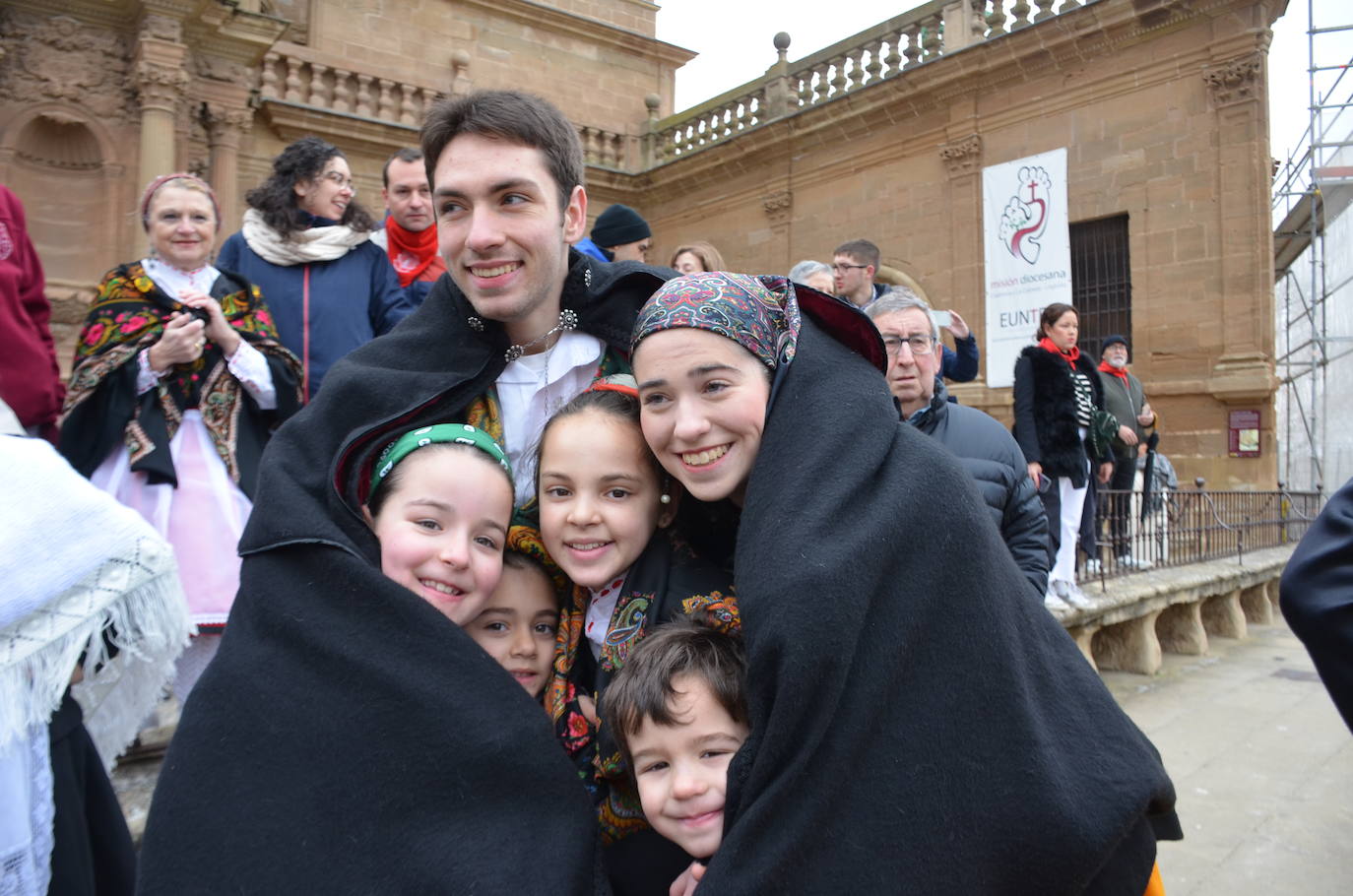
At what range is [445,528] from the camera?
1741 millimetres

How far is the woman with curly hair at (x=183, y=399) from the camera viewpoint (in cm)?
286

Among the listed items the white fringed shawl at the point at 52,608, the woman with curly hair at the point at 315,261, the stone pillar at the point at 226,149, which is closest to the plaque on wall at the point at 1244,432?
the woman with curly hair at the point at 315,261

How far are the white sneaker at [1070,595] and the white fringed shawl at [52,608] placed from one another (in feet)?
19.2

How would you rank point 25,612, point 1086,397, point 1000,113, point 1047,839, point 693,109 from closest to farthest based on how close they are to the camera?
point 1047,839 → point 25,612 → point 1086,397 → point 1000,113 → point 693,109

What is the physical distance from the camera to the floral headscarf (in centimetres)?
164

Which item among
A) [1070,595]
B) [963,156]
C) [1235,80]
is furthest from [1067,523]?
[963,156]

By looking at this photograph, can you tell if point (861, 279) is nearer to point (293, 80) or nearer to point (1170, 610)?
point (1170, 610)

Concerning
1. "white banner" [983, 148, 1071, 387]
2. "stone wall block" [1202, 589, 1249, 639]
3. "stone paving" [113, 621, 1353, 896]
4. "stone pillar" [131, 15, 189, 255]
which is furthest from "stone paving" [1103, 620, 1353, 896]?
"stone pillar" [131, 15, 189, 255]

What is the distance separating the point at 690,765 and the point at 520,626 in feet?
1.65

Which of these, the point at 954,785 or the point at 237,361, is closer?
the point at 954,785

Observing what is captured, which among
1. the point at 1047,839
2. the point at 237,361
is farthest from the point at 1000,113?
the point at 1047,839

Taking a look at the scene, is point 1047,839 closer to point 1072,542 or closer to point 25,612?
point 25,612

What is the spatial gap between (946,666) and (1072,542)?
5.46m

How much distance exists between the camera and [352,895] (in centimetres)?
142
